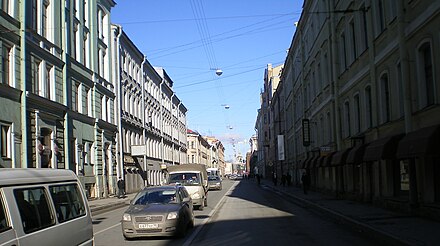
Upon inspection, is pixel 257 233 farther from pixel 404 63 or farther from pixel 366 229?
pixel 404 63

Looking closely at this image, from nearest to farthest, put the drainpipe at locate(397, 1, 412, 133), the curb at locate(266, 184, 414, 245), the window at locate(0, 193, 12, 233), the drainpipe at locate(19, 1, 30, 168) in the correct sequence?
1. the window at locate(0, 193, 12, 233)
2. the curb at locate(266, 184, 414, 245)
3. the drainpipe at locate(397, 1, 412, 133)
4. the drainpipe at locate(19, 1, 30, 168)

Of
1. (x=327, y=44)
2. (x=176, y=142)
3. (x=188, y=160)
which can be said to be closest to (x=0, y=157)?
(x=327, y=44)

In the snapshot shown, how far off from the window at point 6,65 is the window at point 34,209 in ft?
61.1

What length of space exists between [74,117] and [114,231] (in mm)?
18655

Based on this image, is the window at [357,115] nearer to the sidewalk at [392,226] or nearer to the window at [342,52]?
the window at [342,52]

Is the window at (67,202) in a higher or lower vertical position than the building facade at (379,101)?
lower

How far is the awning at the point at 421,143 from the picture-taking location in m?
13.4

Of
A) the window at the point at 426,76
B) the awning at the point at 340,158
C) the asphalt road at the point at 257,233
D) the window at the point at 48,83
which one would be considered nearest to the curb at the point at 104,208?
the window at the point at 48,83

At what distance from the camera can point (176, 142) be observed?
81.9 m

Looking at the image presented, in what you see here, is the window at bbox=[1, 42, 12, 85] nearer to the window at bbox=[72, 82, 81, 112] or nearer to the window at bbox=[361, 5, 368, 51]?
the window at bbox=[72, 82, 81, 112]

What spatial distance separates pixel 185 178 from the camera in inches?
1061

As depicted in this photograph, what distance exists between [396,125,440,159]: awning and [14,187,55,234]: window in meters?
10.6

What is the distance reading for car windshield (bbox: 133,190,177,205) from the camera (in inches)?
544

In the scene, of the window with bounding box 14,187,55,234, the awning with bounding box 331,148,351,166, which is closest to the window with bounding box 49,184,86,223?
the window with bounding box 14,187,55,234
